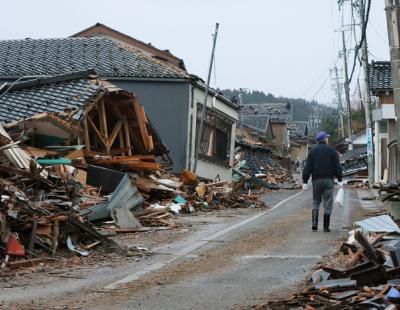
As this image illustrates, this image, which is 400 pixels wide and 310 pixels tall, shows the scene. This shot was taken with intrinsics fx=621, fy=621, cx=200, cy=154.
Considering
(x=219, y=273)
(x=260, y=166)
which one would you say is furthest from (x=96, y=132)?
(x=260, y=166)

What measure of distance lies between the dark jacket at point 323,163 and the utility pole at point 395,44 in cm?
126

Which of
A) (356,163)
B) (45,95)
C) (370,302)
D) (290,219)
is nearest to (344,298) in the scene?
(370,302)

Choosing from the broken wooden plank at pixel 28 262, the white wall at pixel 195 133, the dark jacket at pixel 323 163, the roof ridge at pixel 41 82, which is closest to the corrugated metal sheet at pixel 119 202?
the broken wooden plank at pixel 28 262

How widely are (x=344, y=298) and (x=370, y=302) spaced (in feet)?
1.22

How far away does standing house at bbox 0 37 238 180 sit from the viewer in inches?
1001

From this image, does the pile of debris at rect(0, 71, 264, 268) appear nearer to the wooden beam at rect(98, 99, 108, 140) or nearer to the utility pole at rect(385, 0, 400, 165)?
the wooden beam at rect(98, 99, 108, 140)

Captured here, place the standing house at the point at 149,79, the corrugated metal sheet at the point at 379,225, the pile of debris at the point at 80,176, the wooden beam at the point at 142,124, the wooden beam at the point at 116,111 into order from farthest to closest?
the standing house at the point at 149,79, the wooden beam at the point at 116,111, the wooden beam at the point at 142,124, the pile of debris at the point at 80,176, the corrugated metal sheet at the point at 379,225

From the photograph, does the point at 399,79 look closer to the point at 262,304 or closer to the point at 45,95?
the point at 262,304

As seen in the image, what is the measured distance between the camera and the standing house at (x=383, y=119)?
29.3m

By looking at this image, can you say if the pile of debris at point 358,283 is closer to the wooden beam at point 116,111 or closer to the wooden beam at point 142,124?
the wooden beam at point 142,124

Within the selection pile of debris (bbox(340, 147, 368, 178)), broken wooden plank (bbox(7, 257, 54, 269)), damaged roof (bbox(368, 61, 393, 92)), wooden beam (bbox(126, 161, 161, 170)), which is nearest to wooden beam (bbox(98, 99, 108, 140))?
wooden beam (bbox(126, 161, 161, 170))

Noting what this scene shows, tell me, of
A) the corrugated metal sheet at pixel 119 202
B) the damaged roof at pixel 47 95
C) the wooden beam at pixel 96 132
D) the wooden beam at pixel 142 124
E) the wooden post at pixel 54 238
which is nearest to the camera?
the wooden post at pixel 54 238

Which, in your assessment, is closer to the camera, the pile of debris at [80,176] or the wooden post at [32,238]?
the wooden post at [32,238]

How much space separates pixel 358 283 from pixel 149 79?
20037 mm
